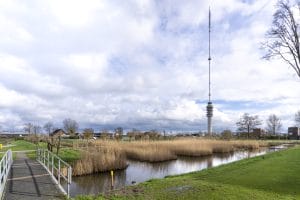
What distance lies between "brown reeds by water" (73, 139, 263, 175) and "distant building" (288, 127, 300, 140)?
138ft

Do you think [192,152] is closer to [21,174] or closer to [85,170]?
[85,170]

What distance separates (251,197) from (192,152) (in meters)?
26.9

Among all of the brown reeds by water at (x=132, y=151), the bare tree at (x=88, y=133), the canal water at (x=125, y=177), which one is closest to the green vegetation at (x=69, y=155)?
the brown reeds by water at (x=132, y=151)

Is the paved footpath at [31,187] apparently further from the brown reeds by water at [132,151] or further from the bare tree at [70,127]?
the bare tree at [70,127]

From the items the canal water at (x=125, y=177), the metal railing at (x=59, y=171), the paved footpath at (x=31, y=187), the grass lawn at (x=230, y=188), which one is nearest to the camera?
the paved footpath at (x=31, y=187)

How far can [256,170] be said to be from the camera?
18188 mm

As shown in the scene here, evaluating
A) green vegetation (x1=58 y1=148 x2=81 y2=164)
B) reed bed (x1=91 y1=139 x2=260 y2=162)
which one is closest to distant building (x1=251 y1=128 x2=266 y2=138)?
reed bed (x1=91 y1=139 x2=260 y2=162)

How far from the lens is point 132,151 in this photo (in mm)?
34594

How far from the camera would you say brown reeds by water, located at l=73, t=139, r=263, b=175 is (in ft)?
82.5

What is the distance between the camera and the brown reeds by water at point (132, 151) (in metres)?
25.1

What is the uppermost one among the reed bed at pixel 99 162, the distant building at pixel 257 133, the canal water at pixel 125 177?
the distant building at pixel 257 133

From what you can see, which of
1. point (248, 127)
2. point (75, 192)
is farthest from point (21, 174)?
point (248, 127)

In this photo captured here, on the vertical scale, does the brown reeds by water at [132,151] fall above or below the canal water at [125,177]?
above

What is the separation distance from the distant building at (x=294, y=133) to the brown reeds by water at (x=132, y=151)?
138 ft
